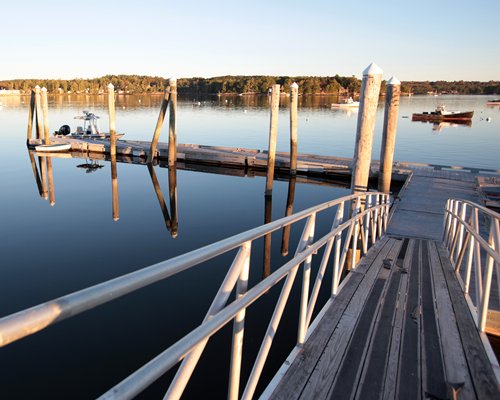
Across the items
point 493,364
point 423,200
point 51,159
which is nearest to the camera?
point 493,364

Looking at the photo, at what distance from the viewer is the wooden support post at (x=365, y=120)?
7270mm

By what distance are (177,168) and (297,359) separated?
21346 millimetres

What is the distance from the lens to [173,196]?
18.4m

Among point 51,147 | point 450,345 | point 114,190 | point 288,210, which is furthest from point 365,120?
point 51,147

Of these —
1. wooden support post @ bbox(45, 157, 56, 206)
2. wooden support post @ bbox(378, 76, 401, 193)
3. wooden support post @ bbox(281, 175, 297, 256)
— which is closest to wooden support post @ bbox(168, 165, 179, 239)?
wooden support post @ bbox(281, 175, 297, 256)

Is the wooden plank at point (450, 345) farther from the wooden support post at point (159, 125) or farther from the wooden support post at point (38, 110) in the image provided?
the wooden support post at point (38, 110)

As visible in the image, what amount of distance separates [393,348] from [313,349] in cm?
72

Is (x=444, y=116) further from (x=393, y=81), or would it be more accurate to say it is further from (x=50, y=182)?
(x=50, y=182)

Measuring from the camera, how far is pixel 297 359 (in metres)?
3.12

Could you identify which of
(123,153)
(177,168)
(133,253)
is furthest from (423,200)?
(123,153)

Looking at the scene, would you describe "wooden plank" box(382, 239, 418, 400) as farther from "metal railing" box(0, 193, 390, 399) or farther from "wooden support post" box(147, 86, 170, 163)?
"wooden support post" box(147, 86, 170, 163)

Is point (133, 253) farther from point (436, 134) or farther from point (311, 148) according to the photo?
point (436, 134)

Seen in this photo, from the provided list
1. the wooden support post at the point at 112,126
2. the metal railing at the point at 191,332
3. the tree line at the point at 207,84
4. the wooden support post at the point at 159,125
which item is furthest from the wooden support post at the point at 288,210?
the tree line at the point at 207,84

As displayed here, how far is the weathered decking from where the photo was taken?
283 centimetres
